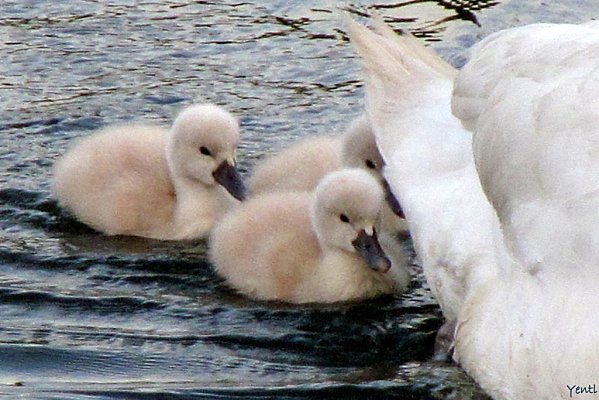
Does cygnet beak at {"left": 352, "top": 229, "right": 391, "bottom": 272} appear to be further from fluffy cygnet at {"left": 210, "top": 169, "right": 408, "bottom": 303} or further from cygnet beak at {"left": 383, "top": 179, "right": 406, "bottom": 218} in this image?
cygnet beak at {"left": 383, "top": 179, "right": 406, "bottom": 218}

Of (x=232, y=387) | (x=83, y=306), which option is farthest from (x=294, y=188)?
(x=232, y=387)

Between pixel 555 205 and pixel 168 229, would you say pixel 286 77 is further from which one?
pixel 555 205

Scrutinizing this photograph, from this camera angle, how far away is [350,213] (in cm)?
497

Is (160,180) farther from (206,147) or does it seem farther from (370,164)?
(370,164)

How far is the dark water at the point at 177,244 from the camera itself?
4449mm

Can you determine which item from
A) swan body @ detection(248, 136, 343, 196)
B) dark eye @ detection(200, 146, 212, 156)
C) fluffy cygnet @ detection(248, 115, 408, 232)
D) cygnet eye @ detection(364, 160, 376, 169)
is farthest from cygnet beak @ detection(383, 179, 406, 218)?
dark eye @ detection(200, 146, 212, 156)

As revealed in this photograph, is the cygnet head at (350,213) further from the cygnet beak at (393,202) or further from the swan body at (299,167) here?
the swan body at (299,167)

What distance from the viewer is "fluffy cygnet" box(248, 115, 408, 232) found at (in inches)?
217

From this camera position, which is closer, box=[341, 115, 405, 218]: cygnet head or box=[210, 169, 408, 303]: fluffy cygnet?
box=[210, 169, 408, 303]: fluffy cygnet

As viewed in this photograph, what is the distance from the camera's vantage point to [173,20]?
24.0ft

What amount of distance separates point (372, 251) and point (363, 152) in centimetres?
65

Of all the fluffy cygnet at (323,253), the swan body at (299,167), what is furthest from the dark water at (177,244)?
the swan body at (299,167)

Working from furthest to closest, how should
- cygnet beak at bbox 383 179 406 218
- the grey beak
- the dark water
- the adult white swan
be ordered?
the grey beak → cygnet beak at bbox 383 179 406 218 → the dark water → the adult white swan

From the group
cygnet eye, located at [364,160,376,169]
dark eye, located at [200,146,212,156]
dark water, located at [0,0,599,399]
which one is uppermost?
dark eye, located at [200,146,212,156]
